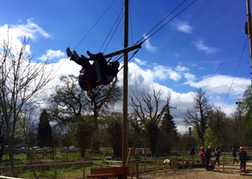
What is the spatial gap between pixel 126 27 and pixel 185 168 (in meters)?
12.4

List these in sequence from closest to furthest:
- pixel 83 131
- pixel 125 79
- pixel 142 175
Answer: pixel 125 79 → pixel 142 175 → pixel 83 131

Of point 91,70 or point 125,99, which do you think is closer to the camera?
point 91,70

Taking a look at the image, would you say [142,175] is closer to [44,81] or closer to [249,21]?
[44,81]

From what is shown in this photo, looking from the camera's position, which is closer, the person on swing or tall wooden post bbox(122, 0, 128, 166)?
the person on swing

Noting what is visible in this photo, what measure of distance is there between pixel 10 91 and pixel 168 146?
2370cm

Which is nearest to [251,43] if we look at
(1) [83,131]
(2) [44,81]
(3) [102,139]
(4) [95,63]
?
(4) [95,63]

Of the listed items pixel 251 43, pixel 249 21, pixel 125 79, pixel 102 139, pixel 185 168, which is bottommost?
pixel 185 168

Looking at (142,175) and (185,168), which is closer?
(142,175)

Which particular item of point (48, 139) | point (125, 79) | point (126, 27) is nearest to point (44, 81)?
point (125, 79)

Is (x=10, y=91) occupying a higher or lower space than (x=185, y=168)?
higher

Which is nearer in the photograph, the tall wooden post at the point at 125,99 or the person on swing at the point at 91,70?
the person on swing at the point at 91,70

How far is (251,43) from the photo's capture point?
828 centimetres

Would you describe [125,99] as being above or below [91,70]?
below

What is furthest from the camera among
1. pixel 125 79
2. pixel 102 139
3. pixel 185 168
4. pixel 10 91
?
pixel 102 139
